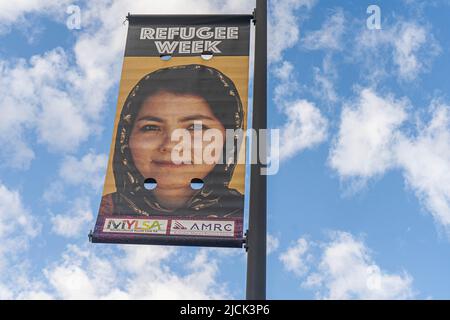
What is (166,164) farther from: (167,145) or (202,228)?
(202,228)

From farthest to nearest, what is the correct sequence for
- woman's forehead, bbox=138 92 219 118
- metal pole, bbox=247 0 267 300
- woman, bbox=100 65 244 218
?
woman's forehead, bbox=138 92 219 118, woman, bbox=100 65 244 218, metal pole, bbox=247 0 267 300

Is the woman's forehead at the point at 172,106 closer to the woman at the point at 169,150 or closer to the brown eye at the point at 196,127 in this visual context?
the woman at the point at 169,150

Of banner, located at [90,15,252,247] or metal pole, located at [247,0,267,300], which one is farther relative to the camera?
banner, located at [90,15,252,247]

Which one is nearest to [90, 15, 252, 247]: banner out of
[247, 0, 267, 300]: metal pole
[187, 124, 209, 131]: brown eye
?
[187, 124, 209, 131]: brown eye

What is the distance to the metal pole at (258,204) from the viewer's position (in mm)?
5539

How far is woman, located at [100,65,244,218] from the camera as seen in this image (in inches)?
322

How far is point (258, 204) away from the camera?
5906 mm

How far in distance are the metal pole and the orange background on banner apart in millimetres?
1910

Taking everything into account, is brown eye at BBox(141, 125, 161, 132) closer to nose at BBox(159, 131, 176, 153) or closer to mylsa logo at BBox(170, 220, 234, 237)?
nose at BBox(159, 131, 176, 153)

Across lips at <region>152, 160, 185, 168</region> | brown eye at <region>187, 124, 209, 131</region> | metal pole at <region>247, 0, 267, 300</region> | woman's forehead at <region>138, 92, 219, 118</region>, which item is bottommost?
metal pole at <region>247, 0, 267, 300</region>

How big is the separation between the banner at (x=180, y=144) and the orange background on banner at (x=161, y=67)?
14 mm

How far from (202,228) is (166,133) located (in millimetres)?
1362

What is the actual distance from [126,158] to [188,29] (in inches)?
110
